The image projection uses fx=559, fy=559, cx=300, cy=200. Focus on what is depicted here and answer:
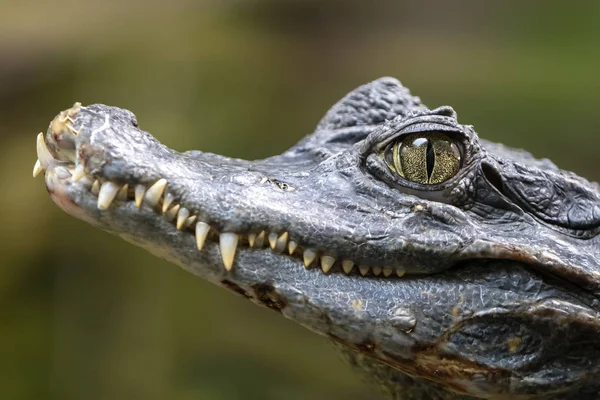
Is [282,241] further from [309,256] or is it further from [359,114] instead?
[359,114]

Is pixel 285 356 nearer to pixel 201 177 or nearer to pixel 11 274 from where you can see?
pixel 11 274

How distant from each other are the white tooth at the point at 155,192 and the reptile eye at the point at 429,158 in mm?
635

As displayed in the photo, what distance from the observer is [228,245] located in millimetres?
1368

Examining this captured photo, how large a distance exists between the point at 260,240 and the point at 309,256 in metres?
0.13

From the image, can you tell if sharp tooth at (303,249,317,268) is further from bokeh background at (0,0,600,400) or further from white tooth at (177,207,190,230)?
bokeh background at (0,0,600,400)

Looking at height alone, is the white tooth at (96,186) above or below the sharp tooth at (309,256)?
above

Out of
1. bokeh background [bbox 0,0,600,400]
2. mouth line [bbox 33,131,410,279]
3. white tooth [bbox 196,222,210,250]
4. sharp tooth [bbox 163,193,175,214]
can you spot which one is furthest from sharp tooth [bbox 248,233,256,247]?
bokeh background [bbox 0,0,600,400]

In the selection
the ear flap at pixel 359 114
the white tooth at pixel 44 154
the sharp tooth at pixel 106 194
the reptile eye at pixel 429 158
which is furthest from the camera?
the ear flap at pixel 359 114

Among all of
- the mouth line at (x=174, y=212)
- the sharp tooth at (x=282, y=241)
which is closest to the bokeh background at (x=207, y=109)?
the mouth line at (x=174, y=212)

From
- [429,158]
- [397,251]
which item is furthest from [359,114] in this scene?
[397,251]

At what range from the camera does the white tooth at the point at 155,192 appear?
52.4 inches

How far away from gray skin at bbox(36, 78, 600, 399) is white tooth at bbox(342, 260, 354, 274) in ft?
0.05

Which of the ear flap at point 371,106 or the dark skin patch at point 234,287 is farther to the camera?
the ear flap at point 371,106

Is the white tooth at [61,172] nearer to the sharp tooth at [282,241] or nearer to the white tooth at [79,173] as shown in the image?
the white tooth at [79,173]
